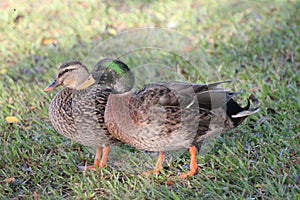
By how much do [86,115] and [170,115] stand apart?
700 mm

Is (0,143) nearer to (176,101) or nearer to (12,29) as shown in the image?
(176,101)

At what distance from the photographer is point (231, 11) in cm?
697

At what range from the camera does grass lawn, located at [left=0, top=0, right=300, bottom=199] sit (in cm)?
373

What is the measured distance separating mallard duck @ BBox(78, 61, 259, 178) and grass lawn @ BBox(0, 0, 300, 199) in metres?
0.33

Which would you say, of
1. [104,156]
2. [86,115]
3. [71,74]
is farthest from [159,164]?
[71,74]

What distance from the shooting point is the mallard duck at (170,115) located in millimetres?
3590

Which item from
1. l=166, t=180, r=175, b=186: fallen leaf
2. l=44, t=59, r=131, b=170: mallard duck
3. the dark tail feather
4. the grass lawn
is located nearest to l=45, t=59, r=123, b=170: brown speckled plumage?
l=44, t=59, r=131, b=170: mallard duck

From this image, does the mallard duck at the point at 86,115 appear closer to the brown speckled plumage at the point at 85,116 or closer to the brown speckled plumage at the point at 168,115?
the brown speckled plumage at the point at 85,116

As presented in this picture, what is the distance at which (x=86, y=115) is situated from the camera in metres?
3.85

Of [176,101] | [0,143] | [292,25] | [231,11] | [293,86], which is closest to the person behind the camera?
[176,101]

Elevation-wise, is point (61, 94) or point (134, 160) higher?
point (61, 94)

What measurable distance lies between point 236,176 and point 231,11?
3788 mm

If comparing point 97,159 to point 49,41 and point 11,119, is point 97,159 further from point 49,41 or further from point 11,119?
point 49,41

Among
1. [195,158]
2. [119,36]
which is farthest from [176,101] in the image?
[119,36]
